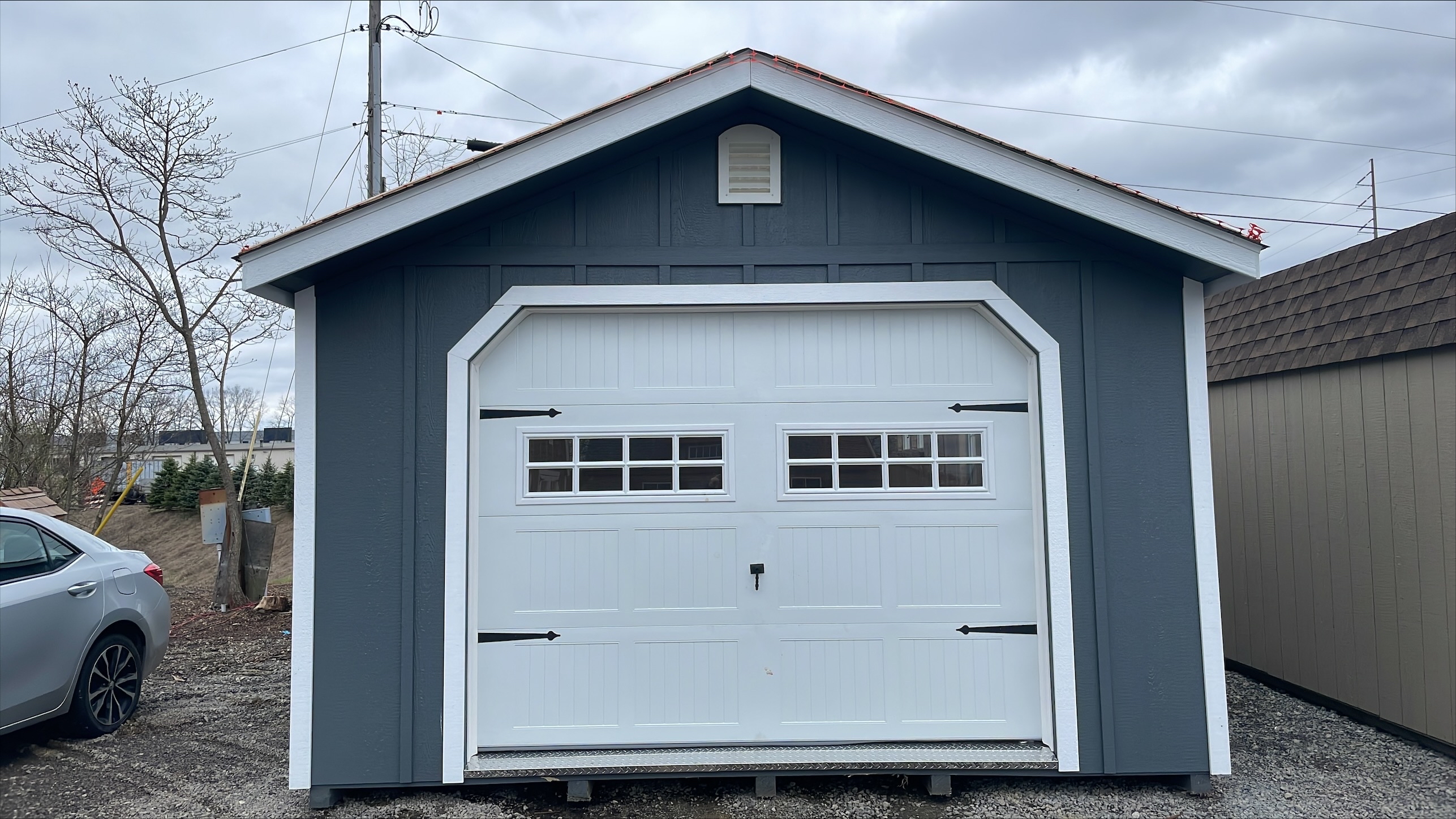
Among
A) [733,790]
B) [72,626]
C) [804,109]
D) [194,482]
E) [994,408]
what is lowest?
[733,790]

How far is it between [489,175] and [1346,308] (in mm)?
5184

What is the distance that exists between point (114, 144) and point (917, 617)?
9.14 meters

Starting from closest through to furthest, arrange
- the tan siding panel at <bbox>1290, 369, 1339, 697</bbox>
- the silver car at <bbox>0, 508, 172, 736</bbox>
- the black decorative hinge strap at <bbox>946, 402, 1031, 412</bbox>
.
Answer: the black decorative hinge strap at <bbox>946, 402, 1031, 412</bbox>
the silver car at <bbox>0, 508, 172, 736</bbox>
the tan siding panel at <bbox>1290, 369, 1339, 697</bbox>

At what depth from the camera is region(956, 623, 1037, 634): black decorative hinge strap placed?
414cm

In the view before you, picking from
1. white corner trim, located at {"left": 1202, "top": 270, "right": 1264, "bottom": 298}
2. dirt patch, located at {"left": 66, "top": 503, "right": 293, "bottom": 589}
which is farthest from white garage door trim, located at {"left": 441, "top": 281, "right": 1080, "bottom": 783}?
dirt patch, located at {"left": 66, "top": 503, "right": 293, "bottom": 589}

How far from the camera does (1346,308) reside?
5199 millimetres

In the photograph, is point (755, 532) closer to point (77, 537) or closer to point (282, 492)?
point (77, 537)

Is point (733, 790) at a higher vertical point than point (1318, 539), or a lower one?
lower

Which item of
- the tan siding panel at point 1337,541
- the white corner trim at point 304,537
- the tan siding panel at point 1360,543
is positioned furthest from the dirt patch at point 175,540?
the tan siding panel at point 1360,543

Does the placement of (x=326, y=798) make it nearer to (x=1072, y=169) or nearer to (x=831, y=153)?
(x=831, y=153)

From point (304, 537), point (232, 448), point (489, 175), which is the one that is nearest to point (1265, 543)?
point (489, 175)

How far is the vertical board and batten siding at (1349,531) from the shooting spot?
443 cm

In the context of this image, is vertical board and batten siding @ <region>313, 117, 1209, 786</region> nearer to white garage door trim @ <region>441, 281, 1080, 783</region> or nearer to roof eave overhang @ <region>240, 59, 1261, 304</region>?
white garage door trim @ <region>441, 281, 1080, 783</region>

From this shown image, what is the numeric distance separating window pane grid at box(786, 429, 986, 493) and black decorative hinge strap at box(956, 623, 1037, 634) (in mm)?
710
